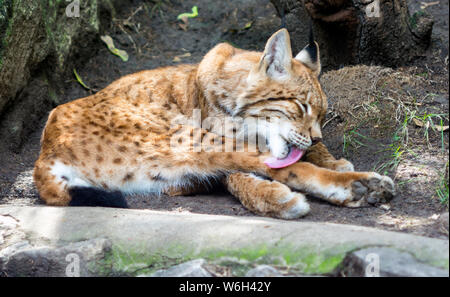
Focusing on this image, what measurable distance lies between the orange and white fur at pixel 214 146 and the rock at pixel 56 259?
617 mm

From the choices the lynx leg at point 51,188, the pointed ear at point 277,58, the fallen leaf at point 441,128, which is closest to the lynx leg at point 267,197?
the pointed ear at point 277,58

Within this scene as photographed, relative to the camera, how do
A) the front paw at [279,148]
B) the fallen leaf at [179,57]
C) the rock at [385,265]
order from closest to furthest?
the rock at [385,265] < the front paw at [279,148] < the fallen leaf at [179,57]

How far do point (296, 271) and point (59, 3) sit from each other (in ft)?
13.6

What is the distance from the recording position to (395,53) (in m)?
5.04

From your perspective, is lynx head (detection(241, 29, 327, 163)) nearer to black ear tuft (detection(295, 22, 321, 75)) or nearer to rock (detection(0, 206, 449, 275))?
black ear tuft (detection(295, 22, 321, 75))

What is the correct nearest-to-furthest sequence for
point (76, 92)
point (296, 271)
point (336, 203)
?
point (296, 271), point (336, 203), point (76, 92)

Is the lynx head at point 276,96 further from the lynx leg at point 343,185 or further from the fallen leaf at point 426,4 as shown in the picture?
the fallen leaf at point 426,4

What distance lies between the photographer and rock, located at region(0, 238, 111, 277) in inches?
117

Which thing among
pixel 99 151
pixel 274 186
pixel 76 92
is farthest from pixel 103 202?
pixel 76 92

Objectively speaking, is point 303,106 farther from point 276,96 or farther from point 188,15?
point 188,15

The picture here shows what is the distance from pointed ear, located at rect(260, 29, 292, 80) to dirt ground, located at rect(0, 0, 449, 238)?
0.91 meters

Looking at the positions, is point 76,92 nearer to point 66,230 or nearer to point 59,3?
point 59,3

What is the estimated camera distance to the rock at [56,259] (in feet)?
9.77

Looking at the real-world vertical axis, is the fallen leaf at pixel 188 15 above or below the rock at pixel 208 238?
above
